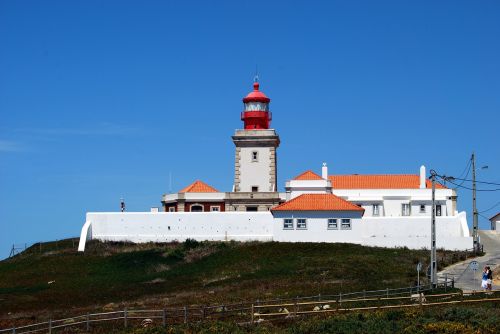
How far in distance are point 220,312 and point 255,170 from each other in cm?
3202

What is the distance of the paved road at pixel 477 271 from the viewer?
149 feet

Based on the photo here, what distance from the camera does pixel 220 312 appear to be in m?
37.2

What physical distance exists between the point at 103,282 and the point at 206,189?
17334mm

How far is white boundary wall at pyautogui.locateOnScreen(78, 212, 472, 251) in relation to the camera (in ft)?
196

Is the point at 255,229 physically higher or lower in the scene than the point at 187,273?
higher

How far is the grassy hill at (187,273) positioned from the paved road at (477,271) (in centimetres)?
173

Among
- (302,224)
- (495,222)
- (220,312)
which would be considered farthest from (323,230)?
(220,312)

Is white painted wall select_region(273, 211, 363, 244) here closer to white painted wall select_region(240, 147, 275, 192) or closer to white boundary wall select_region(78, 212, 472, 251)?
white boundary wall select_region(78, 212, 472, 251)

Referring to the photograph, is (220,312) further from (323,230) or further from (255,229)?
(255,229)

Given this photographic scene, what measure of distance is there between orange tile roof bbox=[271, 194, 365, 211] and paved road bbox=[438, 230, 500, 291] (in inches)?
348

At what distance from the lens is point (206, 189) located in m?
69.3

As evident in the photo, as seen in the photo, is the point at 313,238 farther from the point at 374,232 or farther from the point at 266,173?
the point at 266,173

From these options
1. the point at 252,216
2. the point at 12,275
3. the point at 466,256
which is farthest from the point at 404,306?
the point at 12,275

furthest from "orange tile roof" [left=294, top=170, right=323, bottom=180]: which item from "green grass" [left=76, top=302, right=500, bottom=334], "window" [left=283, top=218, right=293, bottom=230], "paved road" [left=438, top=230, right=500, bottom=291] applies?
"green grass" [left=76, top=302, right=500, bottom=334]
